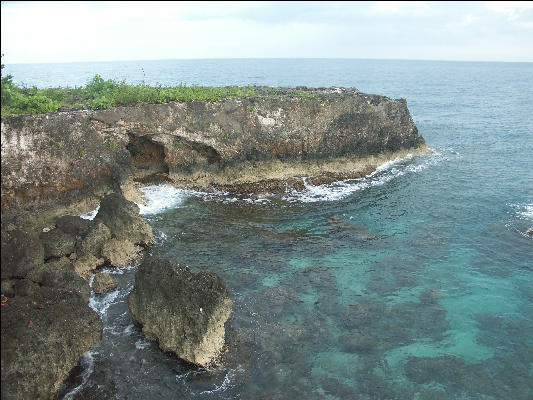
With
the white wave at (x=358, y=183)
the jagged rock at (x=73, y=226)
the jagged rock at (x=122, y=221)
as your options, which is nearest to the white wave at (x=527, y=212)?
the white wave at (x=358, y=183)

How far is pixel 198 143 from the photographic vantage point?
1182 inches

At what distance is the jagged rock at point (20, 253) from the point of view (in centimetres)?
1552

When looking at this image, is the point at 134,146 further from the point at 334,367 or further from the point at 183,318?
the point at 334,367

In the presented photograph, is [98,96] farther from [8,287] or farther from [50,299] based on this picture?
[50,299]

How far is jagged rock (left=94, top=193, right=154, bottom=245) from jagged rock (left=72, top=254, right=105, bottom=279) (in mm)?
1658

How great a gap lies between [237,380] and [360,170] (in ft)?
80.0

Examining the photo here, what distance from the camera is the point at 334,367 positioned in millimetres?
14109

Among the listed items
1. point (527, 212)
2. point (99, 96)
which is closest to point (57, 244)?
point (99, 96)

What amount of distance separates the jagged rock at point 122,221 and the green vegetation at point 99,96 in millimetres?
8604

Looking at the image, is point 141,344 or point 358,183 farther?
point 358,183

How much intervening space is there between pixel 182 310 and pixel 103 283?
571 cm

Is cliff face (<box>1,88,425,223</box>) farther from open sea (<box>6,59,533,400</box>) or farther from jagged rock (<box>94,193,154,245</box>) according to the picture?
jagged rock (<box>94,193,154,245</box>)

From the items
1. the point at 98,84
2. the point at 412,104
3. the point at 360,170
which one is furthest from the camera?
the point at 412,104

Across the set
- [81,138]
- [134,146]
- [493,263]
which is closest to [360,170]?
[493,263]
